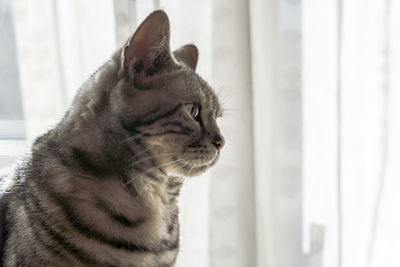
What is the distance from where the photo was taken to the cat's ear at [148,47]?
2.18ft

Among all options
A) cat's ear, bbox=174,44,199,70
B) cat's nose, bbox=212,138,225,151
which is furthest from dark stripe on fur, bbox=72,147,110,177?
cat's ear, bbox=174,44,199,70

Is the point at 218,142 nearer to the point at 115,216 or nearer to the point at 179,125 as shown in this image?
the point at 179,125

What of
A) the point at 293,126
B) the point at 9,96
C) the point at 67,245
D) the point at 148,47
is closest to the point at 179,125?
the point at 148,47

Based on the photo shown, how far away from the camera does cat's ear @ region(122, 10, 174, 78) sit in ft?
2.18

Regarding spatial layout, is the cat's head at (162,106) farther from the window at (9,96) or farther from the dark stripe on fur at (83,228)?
the window at (9,96)

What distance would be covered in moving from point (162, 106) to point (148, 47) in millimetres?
113

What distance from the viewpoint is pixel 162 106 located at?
71 cm

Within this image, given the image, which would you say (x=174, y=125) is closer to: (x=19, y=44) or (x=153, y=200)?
(x=153, y=200)

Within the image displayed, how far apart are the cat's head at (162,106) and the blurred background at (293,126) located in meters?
0.34

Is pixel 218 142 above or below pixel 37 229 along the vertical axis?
above

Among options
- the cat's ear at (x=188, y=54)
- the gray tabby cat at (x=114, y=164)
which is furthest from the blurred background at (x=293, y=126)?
the gray tabby cat at (x=114, y=164)

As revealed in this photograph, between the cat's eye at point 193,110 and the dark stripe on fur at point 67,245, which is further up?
the cat's eye at point 193,110

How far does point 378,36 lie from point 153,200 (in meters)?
0.74

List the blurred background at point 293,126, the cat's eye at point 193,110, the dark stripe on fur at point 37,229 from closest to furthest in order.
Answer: the dark stripe on fur at point 37,229
the cat's eye at point 193,110
the blurred background at point 293,126
